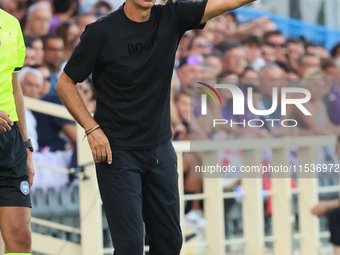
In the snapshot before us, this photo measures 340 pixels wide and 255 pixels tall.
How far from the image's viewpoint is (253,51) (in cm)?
873

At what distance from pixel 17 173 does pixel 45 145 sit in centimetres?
295

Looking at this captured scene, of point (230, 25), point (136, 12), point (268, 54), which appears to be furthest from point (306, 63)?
Answer: point (136, 12)

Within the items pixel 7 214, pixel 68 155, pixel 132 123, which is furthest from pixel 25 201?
pixel 68 155

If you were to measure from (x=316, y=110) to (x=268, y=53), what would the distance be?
96 cm

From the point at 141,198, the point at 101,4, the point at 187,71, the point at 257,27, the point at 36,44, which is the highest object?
the point at 101,4

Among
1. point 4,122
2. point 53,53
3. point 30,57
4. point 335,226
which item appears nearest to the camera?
point 4,122

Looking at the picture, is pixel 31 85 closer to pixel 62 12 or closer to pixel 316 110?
pixel 62 12

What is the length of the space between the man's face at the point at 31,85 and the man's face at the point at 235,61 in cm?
247

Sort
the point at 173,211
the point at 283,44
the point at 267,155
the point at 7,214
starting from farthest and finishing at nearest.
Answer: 1. the point at 283,44
2. the point at 267,155
3. the point at 173,211
4. the point at 7,214

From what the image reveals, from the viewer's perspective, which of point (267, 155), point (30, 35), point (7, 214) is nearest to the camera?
point (7, 214)

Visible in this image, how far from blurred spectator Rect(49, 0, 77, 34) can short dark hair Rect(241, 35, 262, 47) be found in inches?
89.7

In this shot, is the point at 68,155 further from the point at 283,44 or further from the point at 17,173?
the point at 283,44

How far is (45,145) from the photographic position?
22.0 feet

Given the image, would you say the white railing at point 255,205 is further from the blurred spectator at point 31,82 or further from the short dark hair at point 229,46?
the short dark hair at point 229,46
